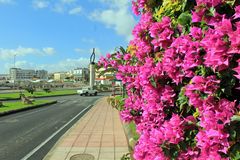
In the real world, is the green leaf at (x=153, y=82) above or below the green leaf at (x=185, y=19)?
below

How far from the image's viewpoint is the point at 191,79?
9.03ft

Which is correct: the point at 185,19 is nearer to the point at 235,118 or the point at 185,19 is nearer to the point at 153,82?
the point at 153,82

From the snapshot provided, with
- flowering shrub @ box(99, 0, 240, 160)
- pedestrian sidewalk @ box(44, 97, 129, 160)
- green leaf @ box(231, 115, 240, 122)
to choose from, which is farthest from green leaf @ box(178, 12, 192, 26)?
pedestrian sidewalk @ box(44, 97, 129, 160)

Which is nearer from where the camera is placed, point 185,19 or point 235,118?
point 235,118

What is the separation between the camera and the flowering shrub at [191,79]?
232 cm

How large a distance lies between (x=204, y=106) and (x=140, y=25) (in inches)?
54.2

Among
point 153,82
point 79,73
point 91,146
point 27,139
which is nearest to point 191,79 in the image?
point 153,82

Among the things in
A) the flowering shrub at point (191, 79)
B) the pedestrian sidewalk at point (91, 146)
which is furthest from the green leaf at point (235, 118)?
the pedestrian sidewalk at point (91, 146)

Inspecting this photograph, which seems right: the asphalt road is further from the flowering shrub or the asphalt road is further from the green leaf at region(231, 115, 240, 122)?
the green leaf at region(231, 115, 240, 122)

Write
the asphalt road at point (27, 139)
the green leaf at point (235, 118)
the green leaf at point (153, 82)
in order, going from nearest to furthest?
1. the green leaf at point (235, 118)
2. the green leaf at point (153, 82)
3. the asphalt road at point (27, 139)

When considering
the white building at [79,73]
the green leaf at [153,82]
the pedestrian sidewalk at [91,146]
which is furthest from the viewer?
the white building at [79,73]

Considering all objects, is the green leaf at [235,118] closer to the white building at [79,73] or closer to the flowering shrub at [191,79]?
the flowering shrub at [191,79]

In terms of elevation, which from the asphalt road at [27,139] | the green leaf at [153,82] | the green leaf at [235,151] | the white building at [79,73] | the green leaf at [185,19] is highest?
the white building at [79,73]

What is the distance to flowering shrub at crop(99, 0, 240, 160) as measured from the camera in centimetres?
232
